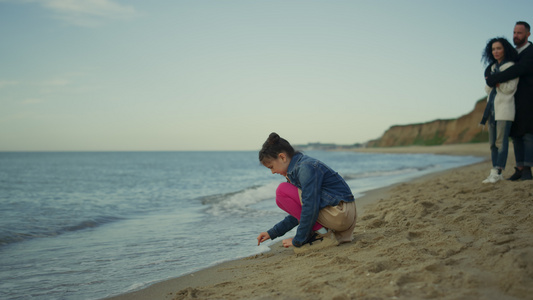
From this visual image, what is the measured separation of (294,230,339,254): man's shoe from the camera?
3125 millimetres

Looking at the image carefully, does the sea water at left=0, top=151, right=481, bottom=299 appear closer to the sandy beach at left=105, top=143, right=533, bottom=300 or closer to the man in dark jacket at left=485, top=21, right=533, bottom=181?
the sandy beach at left=105, top=143, right=533, bottom=300

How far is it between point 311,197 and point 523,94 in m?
4.01

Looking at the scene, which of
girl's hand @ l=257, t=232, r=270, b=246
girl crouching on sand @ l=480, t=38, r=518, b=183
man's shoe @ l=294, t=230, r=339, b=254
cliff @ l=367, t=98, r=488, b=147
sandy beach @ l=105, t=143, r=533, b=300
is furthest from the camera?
cliff @ l=367, t=98, r=488, b=147

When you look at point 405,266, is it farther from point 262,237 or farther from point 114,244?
point 114,244

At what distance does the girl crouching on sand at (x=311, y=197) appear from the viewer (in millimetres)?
2924

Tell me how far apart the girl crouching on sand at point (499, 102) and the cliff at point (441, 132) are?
33.1m

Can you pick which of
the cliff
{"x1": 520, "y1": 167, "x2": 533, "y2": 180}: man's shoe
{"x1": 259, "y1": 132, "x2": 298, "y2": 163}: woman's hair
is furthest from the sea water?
the cliff

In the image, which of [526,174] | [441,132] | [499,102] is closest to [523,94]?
[499,102]

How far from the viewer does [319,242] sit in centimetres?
314

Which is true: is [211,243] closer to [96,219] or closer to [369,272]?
[369,272]

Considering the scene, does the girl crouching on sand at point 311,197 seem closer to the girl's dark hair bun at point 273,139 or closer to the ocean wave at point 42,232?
the girl's dark hair bun at point 273,139

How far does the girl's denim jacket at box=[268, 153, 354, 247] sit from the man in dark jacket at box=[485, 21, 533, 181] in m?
3.53

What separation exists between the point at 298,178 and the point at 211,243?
1920 millimetres

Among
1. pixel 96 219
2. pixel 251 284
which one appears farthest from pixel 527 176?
pixel 96 219
